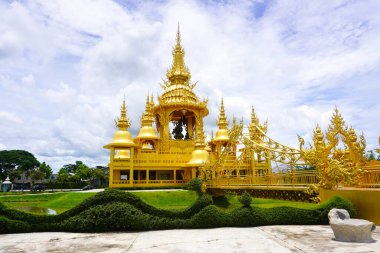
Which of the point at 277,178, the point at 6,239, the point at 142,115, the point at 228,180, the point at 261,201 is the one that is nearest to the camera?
the point at 6,239

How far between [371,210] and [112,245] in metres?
9.76

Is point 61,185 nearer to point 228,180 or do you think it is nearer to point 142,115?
point 142,115

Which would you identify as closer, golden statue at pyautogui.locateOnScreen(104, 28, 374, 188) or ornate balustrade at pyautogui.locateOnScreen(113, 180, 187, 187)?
golden statue at pyautogui.locateOnScreen(104, 28, 374, 188)

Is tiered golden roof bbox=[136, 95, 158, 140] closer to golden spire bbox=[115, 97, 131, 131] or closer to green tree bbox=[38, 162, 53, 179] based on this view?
golden spire bbox=[115, 97, 131, 131]

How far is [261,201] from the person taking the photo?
23938 millimetres

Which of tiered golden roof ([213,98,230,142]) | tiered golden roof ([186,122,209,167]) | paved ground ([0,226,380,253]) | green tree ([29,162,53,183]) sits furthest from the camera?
green tree ([29,162,53,183])

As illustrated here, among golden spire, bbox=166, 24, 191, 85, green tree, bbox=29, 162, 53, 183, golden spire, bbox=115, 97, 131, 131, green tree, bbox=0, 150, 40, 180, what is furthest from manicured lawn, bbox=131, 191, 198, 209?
green tree, bbox=0, 150, 40, 180

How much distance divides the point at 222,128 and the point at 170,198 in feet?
49.5

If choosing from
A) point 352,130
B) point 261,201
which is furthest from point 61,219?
point 261,201

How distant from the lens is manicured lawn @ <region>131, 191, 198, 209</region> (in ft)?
79.2

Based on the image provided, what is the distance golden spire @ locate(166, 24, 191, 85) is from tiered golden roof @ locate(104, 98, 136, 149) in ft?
33.8

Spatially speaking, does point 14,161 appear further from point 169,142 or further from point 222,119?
point 222,119

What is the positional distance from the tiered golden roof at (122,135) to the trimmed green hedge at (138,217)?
1851 cm

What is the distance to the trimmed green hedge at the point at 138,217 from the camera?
12.3m
